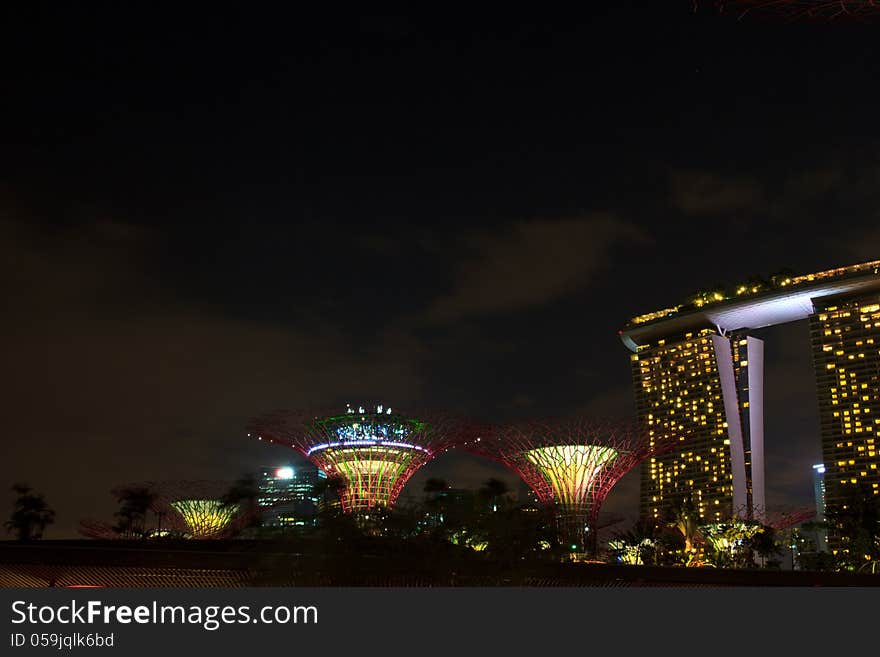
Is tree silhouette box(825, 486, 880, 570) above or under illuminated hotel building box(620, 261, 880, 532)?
under

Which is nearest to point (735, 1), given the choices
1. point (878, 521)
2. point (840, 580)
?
point (840, 580)

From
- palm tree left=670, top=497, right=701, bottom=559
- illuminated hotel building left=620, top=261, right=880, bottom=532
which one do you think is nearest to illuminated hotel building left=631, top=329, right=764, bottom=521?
illuminated hotel building left=620, top=261, right=880, bottom=532

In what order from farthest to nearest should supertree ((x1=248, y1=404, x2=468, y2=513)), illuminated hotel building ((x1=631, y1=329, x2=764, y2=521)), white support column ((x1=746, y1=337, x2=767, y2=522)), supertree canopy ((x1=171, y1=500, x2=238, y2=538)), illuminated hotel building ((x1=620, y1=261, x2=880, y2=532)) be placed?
illuminated hotel building ((x1=631, y1=329, x2=764, y2=521))
illuminated hotel building ((x1=620, y1=261, x2=880, y2=532))
white support column ((x1=746, y1=337, x2=767, y2=522))
supertree canopy ((x1=171, y1=500, x2=238, y2=538))
supertree ((x1=248, y1=404, x2=468, y2=513))

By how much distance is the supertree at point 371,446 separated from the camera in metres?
76.2

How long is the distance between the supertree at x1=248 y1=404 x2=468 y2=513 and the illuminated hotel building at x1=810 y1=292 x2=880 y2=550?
212 feet

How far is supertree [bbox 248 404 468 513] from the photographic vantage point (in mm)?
76188

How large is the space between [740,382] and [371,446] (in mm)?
50312

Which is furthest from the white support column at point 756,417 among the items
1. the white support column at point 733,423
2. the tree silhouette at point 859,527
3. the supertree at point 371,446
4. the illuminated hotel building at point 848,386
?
the supertree at point 371,446

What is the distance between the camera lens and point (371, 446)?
3024 inches

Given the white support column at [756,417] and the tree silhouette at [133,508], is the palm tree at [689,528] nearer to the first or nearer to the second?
the white support column at [756,417]

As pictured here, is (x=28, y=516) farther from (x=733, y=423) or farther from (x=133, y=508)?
(x=733, y=423)

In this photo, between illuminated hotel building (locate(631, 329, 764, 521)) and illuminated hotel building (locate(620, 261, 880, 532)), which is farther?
illuminated hotel building (locate(631, 329, 764, 521))

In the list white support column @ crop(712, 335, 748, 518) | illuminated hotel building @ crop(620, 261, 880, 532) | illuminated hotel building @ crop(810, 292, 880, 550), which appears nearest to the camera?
white support column @ crop(712, 335, 748, 518)

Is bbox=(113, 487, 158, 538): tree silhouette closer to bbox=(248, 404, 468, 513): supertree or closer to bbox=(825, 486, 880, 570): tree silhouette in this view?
bbox=(248, 404, 468, 513): supertree
